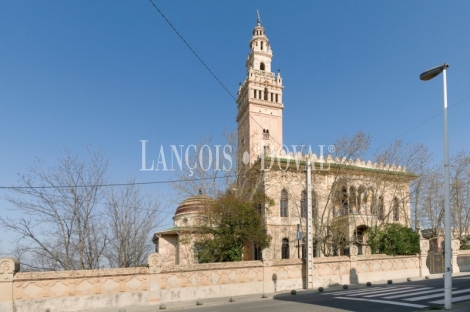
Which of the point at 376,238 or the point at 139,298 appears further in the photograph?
the point at 376,238

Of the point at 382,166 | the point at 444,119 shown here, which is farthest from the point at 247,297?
the point at 382,166

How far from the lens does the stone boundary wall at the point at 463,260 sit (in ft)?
84.0

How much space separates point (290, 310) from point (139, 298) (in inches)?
306

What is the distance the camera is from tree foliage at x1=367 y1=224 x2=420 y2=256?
24.3 m

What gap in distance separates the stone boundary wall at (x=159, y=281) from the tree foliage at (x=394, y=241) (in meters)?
2.67

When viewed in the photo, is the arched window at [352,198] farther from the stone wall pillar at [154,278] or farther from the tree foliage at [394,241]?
the stone wall pillar at [154,278]

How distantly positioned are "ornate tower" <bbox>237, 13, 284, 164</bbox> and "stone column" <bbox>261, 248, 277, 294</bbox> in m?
21.4

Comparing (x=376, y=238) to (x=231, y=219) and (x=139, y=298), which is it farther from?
(x=139, y=298)

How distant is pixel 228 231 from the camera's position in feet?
70.9

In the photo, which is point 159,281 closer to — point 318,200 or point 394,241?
point 318,200

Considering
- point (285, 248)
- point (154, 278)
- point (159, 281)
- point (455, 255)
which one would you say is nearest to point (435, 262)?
point (455, 255)

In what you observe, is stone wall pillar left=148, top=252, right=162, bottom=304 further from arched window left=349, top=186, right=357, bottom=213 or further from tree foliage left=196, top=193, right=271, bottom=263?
arched window left=349, top=186, right=357, bottom=213

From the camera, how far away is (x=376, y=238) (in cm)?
2514

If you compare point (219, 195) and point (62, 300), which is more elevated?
point (219, 195)
